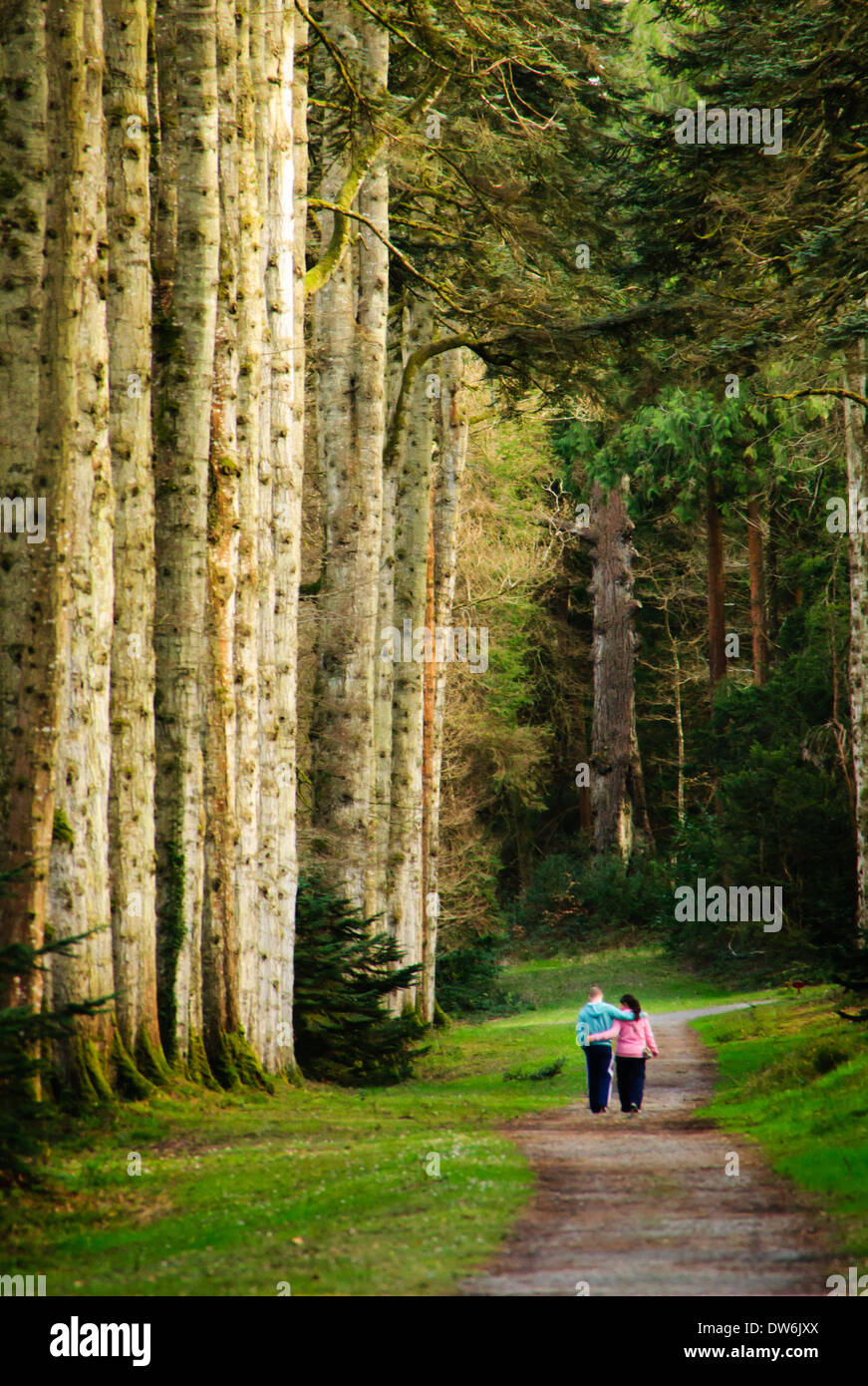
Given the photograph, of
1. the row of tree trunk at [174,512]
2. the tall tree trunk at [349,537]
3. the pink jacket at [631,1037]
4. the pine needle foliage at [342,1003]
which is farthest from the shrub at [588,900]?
the pink jacket at [631,1037]

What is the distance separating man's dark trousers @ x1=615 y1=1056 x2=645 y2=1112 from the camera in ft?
47.3

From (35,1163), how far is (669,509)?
124ft

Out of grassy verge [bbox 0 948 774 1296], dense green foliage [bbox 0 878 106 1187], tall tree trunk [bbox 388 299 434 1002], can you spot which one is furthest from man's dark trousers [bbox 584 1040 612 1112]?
tall tree trunk [bbox 388 299 434 1002]

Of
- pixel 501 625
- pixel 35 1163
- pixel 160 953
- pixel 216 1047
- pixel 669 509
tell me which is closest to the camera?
pixel 35 1163

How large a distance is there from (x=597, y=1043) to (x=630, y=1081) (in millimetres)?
517

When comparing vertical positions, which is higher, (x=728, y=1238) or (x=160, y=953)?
(x=160, y=953)

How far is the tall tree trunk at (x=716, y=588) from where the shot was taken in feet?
129

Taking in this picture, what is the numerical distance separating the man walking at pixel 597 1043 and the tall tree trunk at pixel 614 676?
1070 inches

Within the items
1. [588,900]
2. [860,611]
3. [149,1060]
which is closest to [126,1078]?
[149,1060]

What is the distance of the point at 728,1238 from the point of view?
8281 mm

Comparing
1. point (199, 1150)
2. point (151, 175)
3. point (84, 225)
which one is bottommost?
point (199, 1150)

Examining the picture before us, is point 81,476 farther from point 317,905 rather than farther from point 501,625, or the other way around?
point 501,625

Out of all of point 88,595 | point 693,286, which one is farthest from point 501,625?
point 88,595

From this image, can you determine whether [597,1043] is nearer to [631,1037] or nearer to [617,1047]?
[617,1047]
